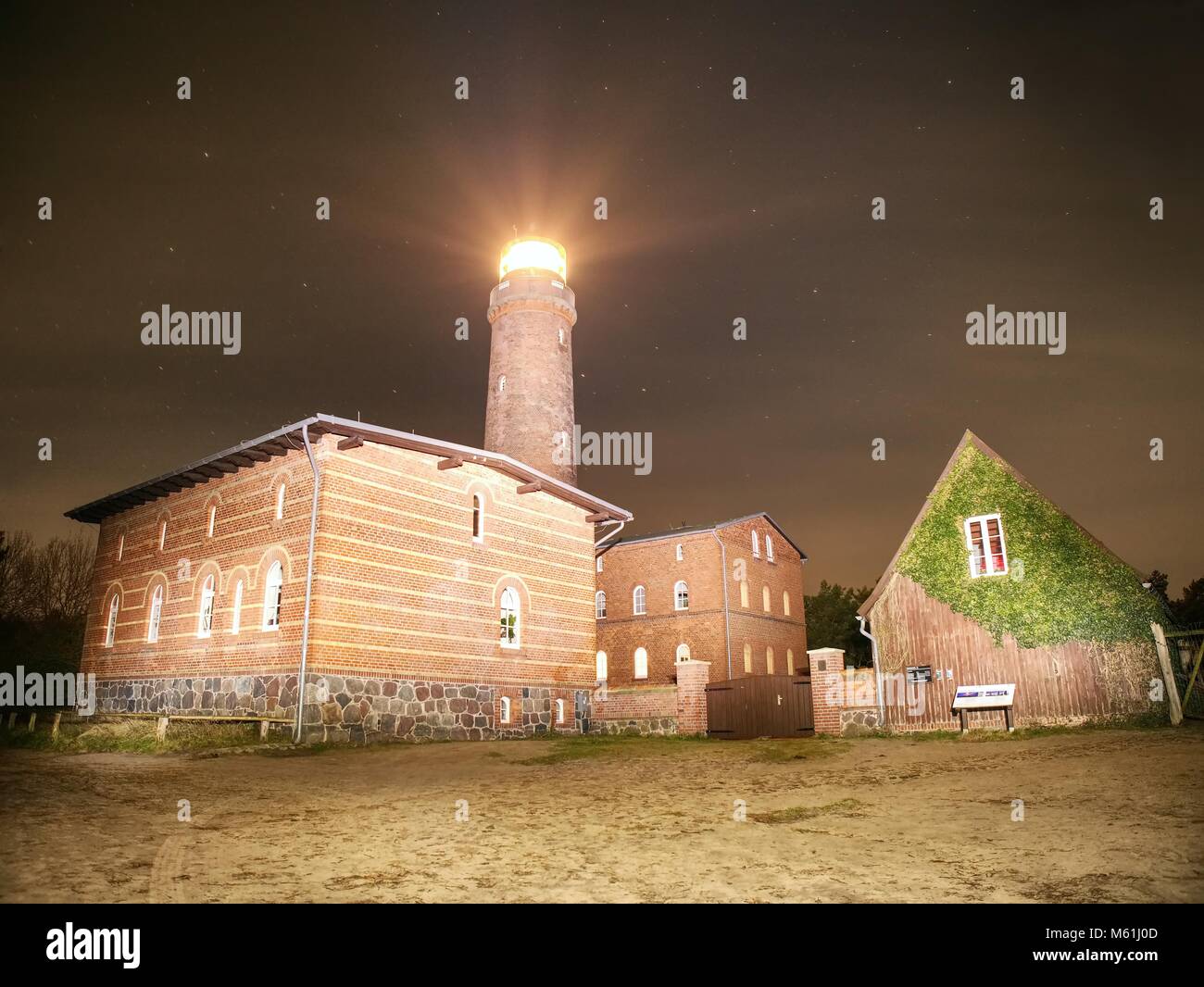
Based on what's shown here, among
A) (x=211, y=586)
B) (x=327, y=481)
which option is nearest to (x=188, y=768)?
(x=327, y=481)

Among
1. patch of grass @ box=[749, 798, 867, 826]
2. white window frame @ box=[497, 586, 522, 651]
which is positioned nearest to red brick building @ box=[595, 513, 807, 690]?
white window frame @ box=[497, 586, 522, 651]

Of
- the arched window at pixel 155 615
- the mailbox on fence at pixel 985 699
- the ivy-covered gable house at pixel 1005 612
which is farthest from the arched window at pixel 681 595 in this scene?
the arched window at pixel 155 615

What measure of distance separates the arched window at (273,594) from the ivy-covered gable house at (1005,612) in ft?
51.8

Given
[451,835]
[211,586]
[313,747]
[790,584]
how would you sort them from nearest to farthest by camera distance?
[451,835]
[313,747]
[211,586]
[790,584]

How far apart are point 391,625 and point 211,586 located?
6233 mm

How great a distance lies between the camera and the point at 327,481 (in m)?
18.7

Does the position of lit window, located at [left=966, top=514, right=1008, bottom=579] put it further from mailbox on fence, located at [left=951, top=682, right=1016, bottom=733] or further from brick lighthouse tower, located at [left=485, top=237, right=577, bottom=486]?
brick lighthouse tower, located at [left=485, top=237, right=577, bottom=486]

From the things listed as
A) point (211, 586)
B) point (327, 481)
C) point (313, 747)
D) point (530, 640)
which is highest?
point (327, 481)

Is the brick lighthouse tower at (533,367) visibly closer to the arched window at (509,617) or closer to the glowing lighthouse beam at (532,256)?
the glowing lighthouse beam at (532,256)

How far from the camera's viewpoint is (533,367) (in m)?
33.3

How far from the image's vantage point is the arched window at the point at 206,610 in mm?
21141

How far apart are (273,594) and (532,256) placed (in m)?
22.2

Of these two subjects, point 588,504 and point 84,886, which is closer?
point 84,886
